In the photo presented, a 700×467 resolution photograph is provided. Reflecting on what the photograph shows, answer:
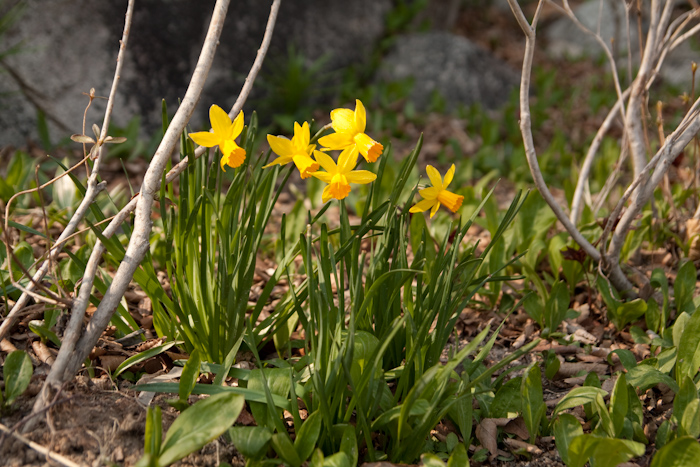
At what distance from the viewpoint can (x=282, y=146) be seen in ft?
3.78

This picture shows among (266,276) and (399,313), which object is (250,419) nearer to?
(399,313)

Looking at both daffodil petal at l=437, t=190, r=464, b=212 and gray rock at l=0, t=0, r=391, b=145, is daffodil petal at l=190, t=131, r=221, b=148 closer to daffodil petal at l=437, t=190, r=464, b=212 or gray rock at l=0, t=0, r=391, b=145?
daffodil petal at l=437, t=190, r=464, b=212

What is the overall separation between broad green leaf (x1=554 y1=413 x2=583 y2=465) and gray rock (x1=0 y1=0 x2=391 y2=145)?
9.68 ft

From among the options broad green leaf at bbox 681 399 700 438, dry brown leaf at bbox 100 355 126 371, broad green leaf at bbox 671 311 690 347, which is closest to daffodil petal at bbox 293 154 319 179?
dry brown leaf at bbox 100 355 126 371

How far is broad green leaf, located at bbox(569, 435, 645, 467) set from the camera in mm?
1090

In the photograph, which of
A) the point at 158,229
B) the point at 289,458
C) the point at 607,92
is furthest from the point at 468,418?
the point at 607,92

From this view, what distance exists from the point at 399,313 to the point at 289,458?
48 centimetres

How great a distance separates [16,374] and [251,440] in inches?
22.7

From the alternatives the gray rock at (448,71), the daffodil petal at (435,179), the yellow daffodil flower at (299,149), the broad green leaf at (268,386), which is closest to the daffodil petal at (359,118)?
the yellow daffodil flower at (299,149)

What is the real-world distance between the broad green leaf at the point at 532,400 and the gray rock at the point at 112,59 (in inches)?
112

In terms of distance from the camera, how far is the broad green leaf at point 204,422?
3.42 ft

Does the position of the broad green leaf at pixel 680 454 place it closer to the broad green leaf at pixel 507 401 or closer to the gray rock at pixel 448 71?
the broad green leaf at pixel 507 401

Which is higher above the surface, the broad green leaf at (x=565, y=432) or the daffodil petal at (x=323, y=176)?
the daffodil petal at (x=323, y=176)

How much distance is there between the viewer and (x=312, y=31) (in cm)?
439
